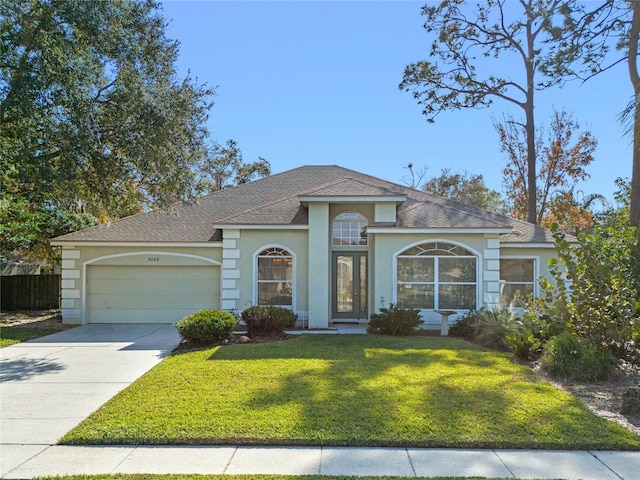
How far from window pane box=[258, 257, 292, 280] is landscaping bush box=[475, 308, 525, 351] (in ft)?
19.7

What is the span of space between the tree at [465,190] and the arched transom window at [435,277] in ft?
82.0

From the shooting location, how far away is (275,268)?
47.3ft

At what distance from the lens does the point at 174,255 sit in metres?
15.0

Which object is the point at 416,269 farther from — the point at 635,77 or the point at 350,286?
the point at 635,77

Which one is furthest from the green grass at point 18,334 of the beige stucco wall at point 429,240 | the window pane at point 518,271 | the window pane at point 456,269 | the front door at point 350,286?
the window pane at point 518,271

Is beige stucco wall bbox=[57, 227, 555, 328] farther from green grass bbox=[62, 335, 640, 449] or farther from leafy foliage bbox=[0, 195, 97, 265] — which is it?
green grass bbox=[62, 335, 640, 449]

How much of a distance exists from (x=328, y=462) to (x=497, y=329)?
7.55 m

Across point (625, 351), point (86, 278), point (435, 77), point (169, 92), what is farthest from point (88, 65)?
point (435, 77)

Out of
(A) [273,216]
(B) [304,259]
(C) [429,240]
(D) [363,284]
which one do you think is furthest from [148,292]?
(C) [429,240]

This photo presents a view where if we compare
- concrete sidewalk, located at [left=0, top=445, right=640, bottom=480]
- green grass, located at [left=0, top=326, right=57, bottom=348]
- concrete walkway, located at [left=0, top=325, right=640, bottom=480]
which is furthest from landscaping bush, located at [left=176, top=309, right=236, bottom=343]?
concrete sidewalk, located at [left=0, top=445, right=640, bottom=480]

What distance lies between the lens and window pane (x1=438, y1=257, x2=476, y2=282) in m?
13.9

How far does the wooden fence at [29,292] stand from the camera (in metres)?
19.7

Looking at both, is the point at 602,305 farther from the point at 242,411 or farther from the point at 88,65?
the point at 88,65

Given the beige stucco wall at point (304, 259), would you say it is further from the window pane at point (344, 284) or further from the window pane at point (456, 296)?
the window pane at point (344, 284)
